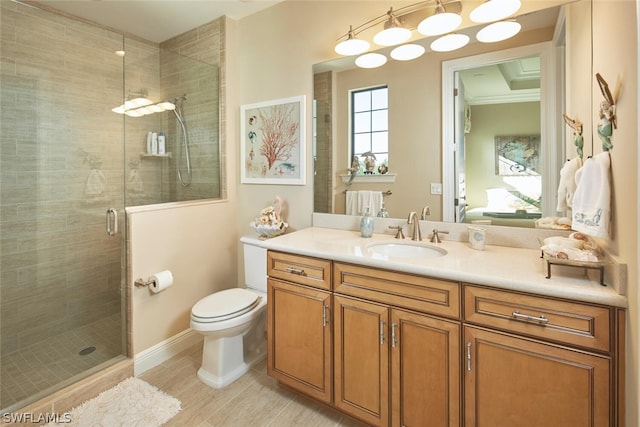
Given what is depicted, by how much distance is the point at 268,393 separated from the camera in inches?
75.4

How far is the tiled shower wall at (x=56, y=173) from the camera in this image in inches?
82.6

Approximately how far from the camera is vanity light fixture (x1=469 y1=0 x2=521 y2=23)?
1571 millimetres

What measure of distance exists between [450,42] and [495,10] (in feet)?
0.80

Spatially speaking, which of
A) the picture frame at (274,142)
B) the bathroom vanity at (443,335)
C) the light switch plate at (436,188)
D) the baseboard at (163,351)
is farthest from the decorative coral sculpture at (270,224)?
the light switch plate at (436,188)

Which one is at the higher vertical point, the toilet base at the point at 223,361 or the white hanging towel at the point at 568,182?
the white hanging towel at the point at 568,182

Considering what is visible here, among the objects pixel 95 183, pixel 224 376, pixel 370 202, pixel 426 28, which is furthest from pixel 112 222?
pixel 426 28

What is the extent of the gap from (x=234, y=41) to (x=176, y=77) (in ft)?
1.99

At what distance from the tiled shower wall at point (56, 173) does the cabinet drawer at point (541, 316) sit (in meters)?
2.26

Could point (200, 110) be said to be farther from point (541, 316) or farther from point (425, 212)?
point (541, 316)

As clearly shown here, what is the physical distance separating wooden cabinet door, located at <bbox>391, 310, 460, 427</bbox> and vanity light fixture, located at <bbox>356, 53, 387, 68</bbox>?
1.54m

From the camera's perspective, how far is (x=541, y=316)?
1.11m

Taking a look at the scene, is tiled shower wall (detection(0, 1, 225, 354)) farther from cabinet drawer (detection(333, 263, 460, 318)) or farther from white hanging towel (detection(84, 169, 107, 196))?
cabinet drawer (detection(333, 263, 460, 318))

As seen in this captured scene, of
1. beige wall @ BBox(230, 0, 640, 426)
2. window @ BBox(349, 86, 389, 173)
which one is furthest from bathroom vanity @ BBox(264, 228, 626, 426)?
window @ BBox(349, 86, 389, 173)

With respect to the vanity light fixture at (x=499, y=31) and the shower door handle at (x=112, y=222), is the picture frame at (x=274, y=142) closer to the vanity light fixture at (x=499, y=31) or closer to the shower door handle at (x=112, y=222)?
the shower door handle at (x=112, y=222)
